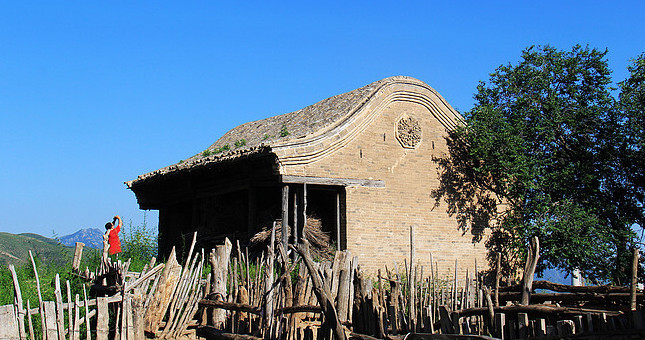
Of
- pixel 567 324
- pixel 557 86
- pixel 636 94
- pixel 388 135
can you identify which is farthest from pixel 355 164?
pixel 567 324

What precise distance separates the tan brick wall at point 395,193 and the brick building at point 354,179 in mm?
23

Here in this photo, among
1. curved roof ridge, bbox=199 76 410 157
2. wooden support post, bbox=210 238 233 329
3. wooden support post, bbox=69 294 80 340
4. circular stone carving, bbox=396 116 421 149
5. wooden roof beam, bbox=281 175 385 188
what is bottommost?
wooden support post, bbox=69 294 80 340

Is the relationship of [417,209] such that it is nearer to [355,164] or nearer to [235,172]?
[355,164]

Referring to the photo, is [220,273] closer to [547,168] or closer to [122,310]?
[122,310]

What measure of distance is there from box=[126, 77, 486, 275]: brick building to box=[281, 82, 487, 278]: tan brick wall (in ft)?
0.08

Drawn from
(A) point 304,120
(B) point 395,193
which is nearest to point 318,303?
(B) point 395,193

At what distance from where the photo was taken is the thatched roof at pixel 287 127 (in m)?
13.2

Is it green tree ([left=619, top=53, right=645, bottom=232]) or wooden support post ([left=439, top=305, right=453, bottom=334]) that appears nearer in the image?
wooden support post ([left=439, top=305, right=453, bottom=334])

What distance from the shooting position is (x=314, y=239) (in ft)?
42.9

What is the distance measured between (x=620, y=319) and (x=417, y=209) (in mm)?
8901

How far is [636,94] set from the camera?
582 inches

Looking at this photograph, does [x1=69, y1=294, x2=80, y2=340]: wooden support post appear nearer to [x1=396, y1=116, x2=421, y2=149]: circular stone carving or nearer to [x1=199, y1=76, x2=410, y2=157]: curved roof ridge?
[x1=199, y1=76, x2=410, y2=157]: curved roof ridge

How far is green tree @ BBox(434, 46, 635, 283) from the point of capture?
47.1 feet

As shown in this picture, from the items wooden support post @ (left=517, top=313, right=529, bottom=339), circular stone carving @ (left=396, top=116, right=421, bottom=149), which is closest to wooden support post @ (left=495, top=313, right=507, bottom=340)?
wooden support post @ (left=517, top=313, right=529, bottom=339)
